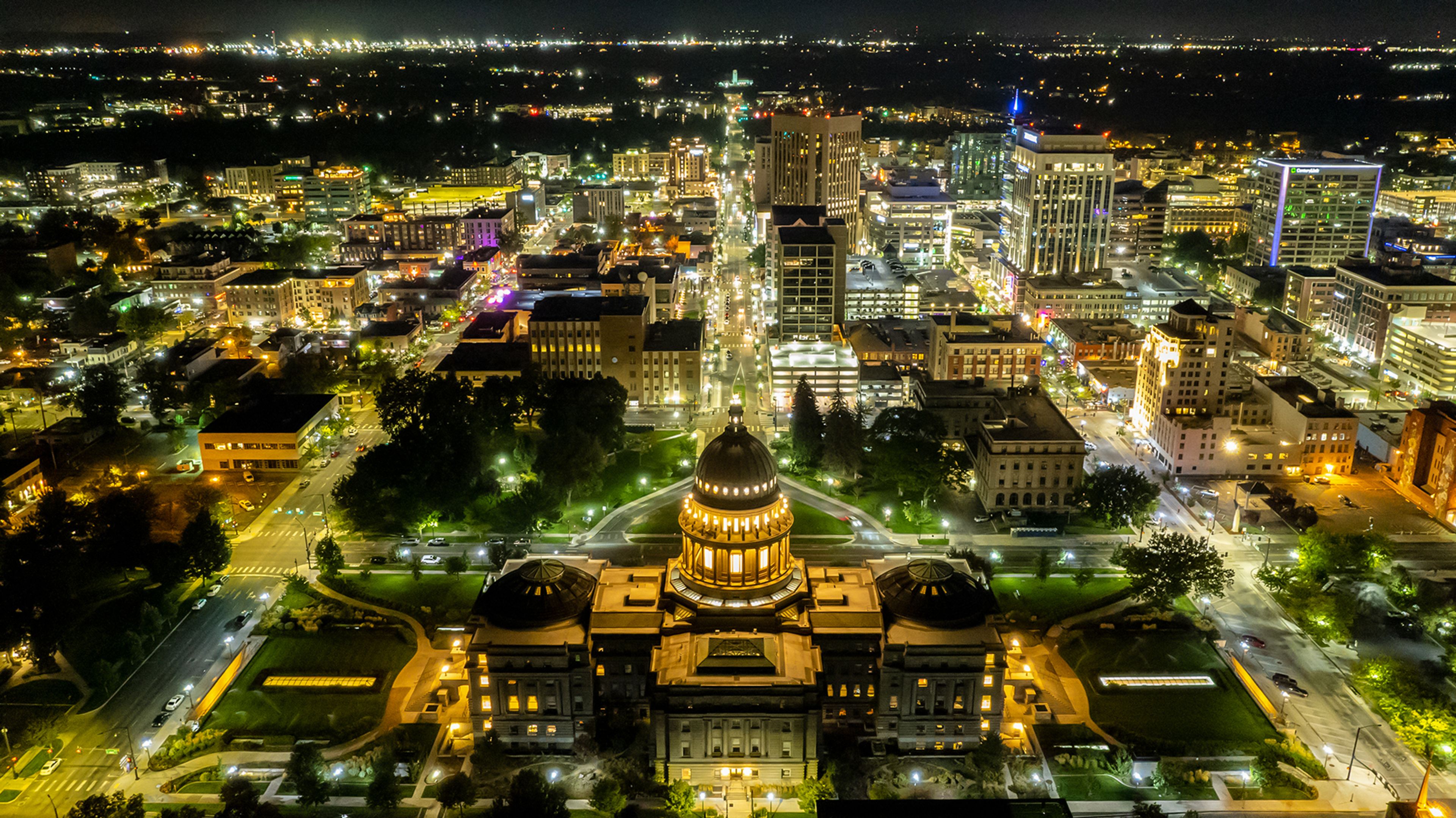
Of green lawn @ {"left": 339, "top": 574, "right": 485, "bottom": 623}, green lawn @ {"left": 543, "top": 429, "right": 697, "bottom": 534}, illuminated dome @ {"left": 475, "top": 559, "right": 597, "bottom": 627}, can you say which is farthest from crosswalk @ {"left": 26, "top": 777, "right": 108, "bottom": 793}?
green lawn @ {"left": 543, "top": 429, "right": 697, "bottom": 534}

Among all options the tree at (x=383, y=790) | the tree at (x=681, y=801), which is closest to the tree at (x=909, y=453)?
the tree at (x=681, y=801)

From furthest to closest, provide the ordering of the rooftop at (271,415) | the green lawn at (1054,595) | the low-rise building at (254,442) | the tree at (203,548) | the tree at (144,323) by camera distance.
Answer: the tree at (144,323) → the rooftop at (271,415) → the low-rise building at (254,442) → the tree at (203,548) → the green lawn at (1054,595)

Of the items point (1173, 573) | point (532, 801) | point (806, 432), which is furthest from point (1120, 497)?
point (532, 801)

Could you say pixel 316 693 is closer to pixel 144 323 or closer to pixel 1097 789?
pixel 1097 789

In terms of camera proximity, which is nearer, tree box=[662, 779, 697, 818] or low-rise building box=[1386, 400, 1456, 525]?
tree box=[662, 779, 697, 818]

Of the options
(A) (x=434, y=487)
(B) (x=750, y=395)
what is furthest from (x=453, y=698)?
(B) (x=750, y=395)

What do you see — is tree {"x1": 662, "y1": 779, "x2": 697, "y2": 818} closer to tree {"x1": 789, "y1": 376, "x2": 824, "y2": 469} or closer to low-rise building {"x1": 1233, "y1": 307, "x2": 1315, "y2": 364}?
tree {"x1": 789, "y1": 376, "x2": 824, "y2": 469}

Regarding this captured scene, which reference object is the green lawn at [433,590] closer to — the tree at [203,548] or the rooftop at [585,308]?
the tree at [203,548]

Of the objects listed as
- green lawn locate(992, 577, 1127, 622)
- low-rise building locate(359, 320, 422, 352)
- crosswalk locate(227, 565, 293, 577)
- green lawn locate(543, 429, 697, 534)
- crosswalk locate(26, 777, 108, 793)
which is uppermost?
low-rise building locate(359, 320, 422, 352)
